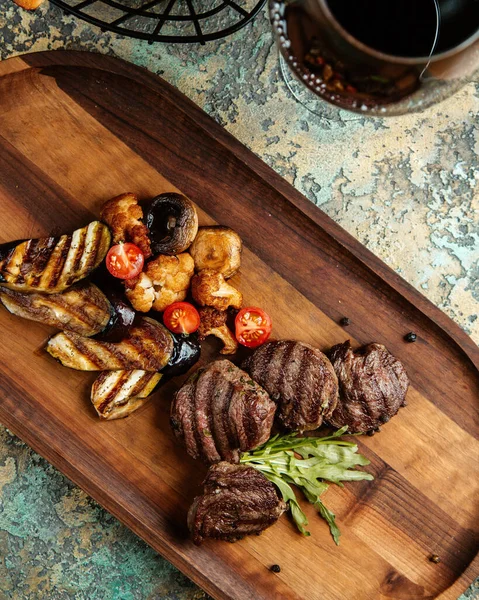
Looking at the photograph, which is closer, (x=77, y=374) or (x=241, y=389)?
(x=241, y=389)

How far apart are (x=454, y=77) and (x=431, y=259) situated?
2.14 metres

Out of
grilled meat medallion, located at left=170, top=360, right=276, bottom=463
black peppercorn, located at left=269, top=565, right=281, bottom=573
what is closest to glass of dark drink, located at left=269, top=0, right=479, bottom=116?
grilled meat medallion, located at left=170, top=360, right=276, bottom=463

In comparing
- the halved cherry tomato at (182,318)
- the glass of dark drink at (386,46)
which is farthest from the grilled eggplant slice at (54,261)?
the glass of dark drink at (386,46)

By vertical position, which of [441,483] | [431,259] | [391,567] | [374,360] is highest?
[431,259]

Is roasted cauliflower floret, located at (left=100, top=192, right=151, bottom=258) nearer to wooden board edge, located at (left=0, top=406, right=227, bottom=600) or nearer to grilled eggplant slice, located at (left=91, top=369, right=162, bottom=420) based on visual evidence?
grilled eggplant slice, located at (left=91, top=369, right=162, bottom=420)

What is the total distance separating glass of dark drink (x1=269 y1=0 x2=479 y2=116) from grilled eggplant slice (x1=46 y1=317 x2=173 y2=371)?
200cm

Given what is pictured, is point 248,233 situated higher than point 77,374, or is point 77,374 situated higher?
point 248,233

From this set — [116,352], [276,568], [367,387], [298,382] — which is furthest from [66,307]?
[276,568]

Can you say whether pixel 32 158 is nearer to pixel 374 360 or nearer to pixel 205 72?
pixel 205 72

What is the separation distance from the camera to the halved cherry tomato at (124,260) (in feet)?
12.3

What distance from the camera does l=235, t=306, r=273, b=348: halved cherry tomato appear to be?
3943mm

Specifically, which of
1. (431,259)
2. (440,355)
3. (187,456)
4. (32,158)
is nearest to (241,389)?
(187,456)

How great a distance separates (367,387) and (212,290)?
1.19 m

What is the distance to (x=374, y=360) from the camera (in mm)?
3930
